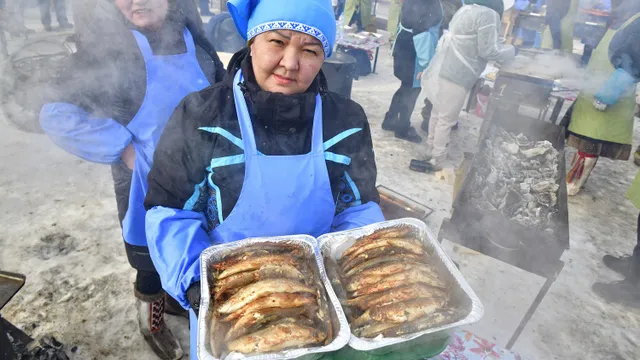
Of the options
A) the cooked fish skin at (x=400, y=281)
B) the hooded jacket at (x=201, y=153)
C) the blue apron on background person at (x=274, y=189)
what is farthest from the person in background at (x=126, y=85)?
the cooked fish skin at (x=400, y=281)

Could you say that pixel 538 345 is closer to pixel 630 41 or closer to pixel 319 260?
pixel 319 260

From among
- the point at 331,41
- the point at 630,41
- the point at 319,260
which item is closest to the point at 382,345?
the point at 319,260

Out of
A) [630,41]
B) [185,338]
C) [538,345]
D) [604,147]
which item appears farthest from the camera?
[604,147]

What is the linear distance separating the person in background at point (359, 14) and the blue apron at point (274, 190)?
44.0 ft

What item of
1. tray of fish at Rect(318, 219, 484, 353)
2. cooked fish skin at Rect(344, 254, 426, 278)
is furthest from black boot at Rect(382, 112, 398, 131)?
cooked fish skin at Rect(344, 254, 426, 278)

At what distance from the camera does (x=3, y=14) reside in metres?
6.57

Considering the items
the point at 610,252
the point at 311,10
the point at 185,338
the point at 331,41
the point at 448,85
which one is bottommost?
the point at 185,338

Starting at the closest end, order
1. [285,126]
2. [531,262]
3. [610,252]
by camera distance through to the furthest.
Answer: [285,126], [531,262], [610,252]

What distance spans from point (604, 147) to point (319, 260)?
20.3ft

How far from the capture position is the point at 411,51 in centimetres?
742

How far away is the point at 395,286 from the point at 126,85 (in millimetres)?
2154

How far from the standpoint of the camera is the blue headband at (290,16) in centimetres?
183

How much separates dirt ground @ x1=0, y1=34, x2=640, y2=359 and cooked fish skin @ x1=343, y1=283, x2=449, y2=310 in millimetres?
2682

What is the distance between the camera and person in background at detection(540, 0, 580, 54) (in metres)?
11.2
